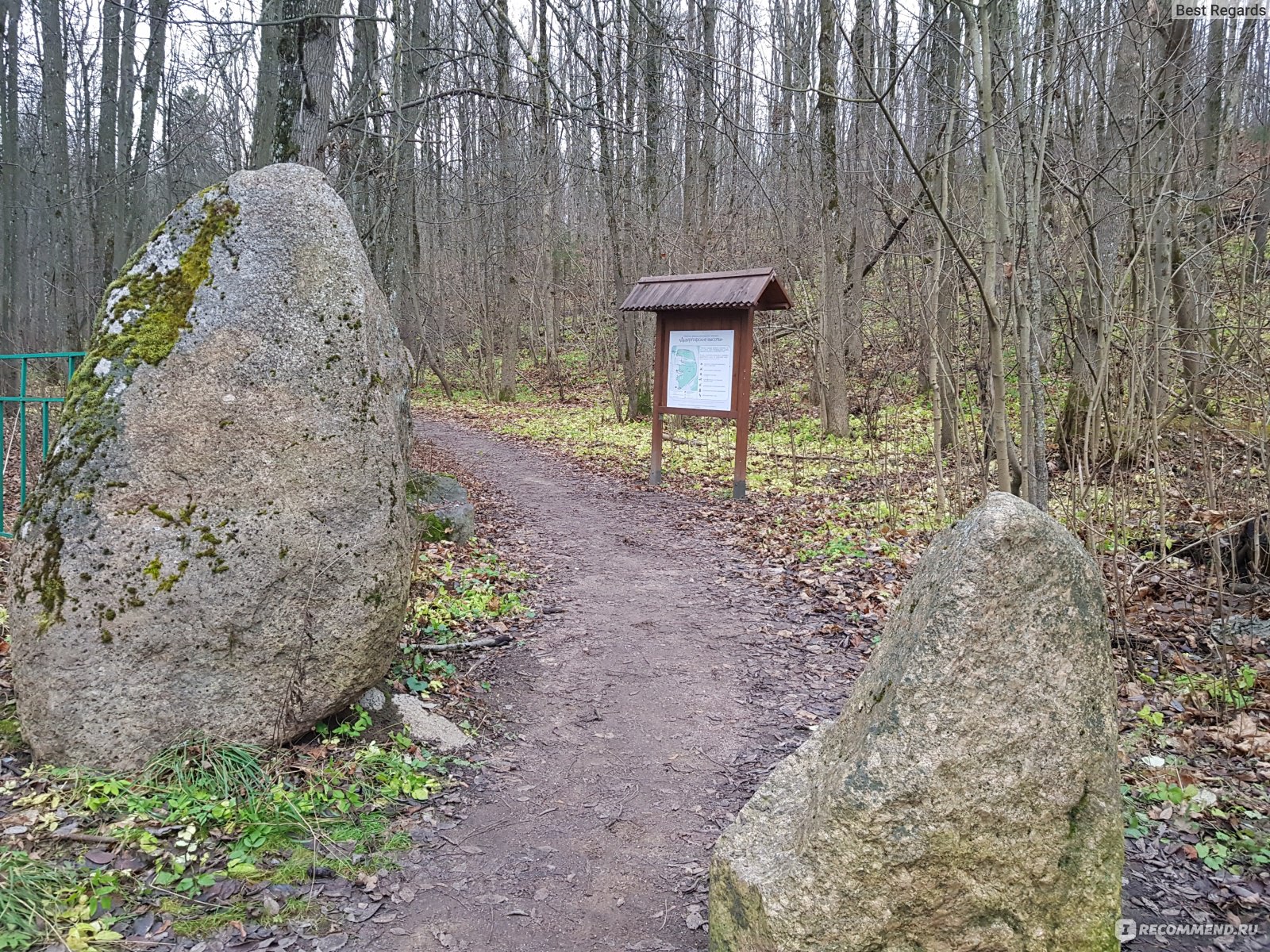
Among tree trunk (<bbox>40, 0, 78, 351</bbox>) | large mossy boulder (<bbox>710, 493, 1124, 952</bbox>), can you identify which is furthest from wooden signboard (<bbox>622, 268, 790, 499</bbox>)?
tree trunk (<bbox>40, 0, 78, 351</bbox>)

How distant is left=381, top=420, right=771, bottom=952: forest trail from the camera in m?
2.90

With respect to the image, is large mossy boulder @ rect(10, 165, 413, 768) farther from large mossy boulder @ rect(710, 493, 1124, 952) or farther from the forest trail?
large mossy boulder @ rect(710, 493, 1124, 952)

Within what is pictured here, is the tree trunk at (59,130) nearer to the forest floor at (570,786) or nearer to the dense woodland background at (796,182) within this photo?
the dense woodland background at (796,182)

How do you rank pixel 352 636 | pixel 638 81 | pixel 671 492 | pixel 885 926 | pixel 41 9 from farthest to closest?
pixel 638 81 → pixel 41 9 → pixel 671 492 → pixel 352 636 → pixel 885 926

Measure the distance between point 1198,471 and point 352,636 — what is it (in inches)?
268

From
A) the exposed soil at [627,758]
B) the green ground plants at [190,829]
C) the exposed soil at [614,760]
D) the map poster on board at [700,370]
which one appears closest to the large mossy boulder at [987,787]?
the exposed soil at [627,758]

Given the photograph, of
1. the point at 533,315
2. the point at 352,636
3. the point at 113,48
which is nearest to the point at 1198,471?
the point at 352,636

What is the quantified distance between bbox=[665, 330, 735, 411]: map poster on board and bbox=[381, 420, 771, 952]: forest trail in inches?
125

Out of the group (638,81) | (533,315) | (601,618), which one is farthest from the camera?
(533,315)

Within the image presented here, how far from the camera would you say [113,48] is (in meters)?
14.5

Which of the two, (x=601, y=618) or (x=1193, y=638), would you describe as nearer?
(x=1193, y=638)

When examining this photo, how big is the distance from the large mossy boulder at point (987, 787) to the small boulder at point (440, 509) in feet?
17.2

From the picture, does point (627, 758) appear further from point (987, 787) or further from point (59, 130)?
point (59, 130)

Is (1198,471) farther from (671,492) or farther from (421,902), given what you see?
(421,902)
